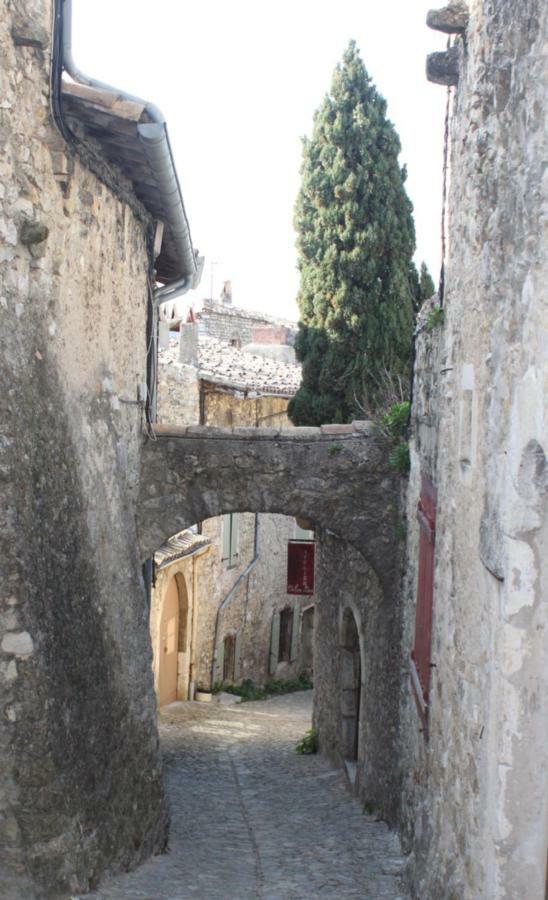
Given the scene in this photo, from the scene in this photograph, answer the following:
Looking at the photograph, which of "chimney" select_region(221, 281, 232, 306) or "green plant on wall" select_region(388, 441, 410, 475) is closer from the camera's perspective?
"green plant on wall" select_region(388, 441, 410, 475)

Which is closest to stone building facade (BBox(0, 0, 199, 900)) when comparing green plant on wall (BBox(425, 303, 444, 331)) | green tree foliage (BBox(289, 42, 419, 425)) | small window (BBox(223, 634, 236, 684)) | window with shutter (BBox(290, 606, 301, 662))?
green plant on wall (BBox(425, 303, 444, 331))

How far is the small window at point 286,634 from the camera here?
69.8 feet

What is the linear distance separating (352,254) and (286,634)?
11574 millimetres

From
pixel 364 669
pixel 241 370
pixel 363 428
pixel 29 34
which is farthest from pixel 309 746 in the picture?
pixel 29 34

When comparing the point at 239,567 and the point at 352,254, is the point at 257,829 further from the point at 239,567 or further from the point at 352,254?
the point at 239,567

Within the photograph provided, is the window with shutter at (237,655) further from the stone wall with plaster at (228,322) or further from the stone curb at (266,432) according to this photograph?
the stone curb at (266,432)

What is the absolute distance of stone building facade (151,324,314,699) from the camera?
16.3 meters

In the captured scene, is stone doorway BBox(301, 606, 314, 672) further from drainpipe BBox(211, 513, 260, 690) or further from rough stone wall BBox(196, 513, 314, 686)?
drainpipe BBox(211, 513, 260, 690)

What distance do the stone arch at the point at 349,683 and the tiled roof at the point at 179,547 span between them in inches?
122

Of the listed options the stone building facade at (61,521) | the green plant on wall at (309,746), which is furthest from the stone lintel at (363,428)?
the green plant on wall at (309,746)

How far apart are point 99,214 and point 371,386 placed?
5727mm

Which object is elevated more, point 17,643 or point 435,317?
point 435,317

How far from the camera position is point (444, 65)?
17.6 ft

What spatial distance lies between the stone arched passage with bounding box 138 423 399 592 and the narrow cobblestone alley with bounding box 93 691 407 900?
99.5 inches
